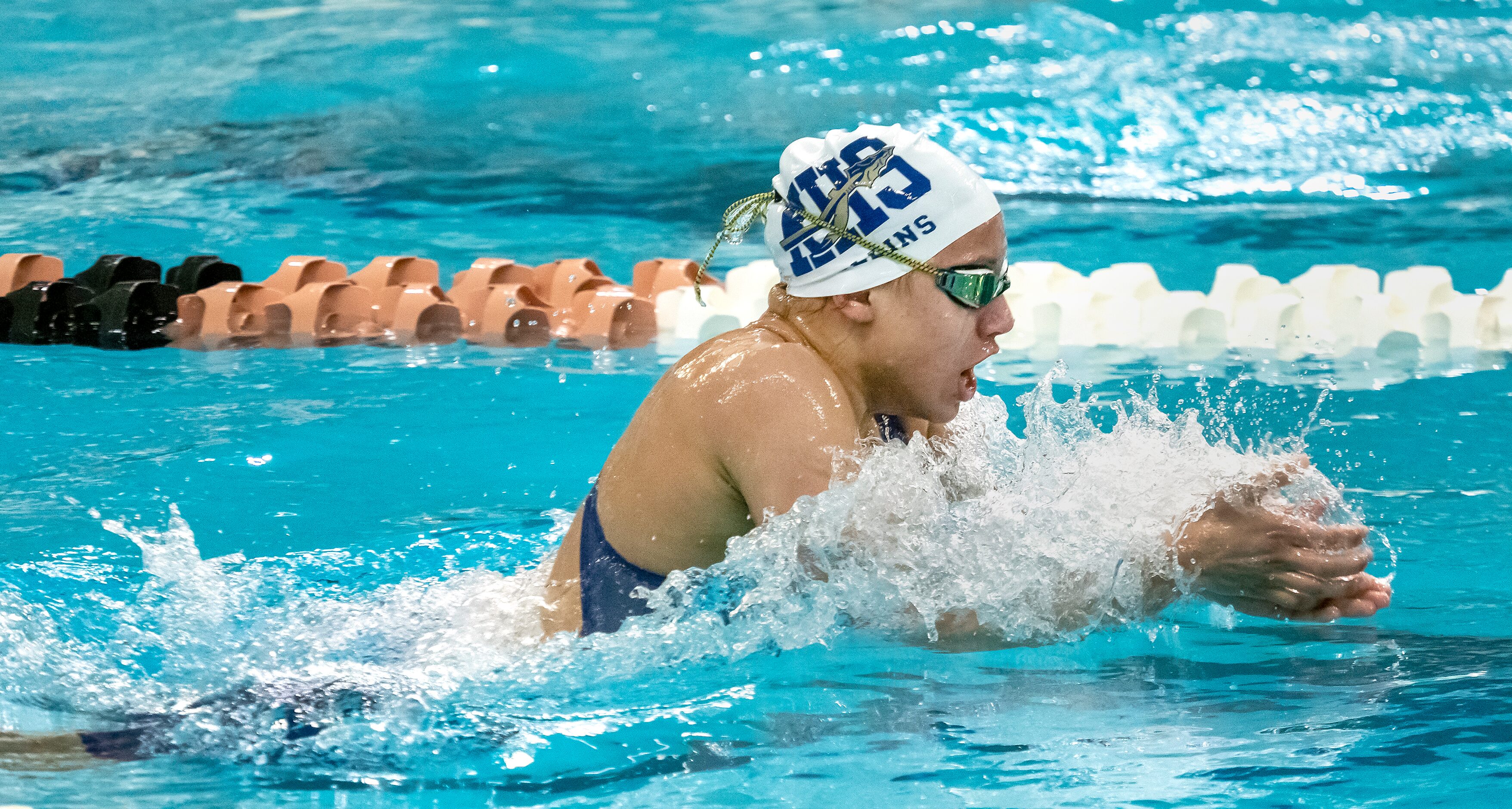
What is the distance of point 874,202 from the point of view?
2561 millimetres

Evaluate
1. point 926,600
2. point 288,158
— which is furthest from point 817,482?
point 288,158

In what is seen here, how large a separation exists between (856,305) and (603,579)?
0.69 metres

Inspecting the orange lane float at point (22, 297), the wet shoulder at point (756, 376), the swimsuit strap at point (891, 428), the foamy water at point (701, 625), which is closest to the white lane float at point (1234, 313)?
the orange lane float at point (22, 297)

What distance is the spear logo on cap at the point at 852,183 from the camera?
2580 millimetres

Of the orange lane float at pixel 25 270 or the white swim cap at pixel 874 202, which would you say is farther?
the orange lane float at pixel 25 270

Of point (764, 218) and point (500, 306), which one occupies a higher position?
point (764, 218)

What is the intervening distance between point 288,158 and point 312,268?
343 cm

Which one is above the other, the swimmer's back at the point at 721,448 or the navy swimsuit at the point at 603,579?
the swimmer's back at the point at 721,448

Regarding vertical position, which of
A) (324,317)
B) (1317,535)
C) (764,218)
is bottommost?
(1317,535)

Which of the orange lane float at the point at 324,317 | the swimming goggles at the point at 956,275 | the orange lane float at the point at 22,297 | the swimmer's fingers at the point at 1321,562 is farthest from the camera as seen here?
the orange lane float at the point at 324,317

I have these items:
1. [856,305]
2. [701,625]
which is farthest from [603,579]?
[856,305]

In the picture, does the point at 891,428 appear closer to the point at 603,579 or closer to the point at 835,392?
the point at 835,392

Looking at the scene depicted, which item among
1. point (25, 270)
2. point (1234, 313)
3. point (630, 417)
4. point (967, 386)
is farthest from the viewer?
point (25, 270)

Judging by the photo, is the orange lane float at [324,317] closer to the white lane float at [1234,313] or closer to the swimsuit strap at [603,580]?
the white lane float at [1234,313]
